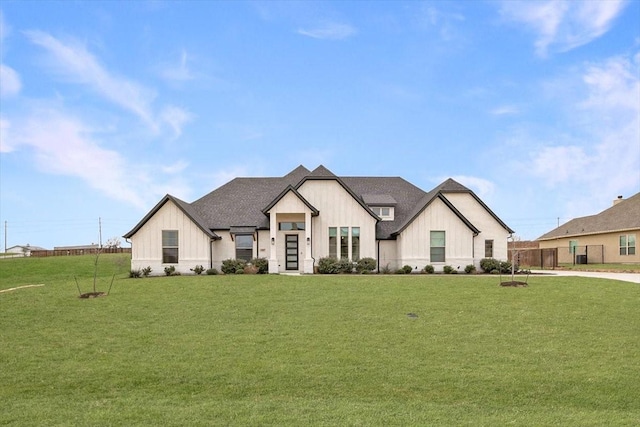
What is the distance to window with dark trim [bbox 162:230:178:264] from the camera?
31469 millimetres

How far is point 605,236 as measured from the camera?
1893 inches

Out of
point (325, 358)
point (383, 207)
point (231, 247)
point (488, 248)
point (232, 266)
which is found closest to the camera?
point (325, 358)

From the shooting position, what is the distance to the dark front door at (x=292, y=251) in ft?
107

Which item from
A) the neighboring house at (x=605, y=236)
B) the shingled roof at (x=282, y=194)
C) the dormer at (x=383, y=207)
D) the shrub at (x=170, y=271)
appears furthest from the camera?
the neighboring house at (x=605, y=236)

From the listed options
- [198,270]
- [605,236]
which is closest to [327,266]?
[198,270]

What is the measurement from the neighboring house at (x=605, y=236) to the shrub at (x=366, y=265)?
26024 mm

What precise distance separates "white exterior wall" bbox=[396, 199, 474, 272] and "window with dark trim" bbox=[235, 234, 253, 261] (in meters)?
9.56

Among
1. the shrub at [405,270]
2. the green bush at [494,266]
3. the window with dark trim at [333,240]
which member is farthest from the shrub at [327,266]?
the green bush at [494,266]

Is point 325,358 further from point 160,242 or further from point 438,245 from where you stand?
point 160,242

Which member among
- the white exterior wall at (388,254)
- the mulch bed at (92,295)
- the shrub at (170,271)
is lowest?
the mulch bed at (92,295)

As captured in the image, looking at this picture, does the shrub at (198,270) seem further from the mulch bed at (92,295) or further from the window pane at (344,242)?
the mulch bed at (92,295)

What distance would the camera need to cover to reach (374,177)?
39.3 metres

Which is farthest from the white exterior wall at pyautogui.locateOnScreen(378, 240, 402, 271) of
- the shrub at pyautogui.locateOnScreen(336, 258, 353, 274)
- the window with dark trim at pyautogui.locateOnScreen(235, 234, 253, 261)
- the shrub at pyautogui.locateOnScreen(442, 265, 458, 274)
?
the window with dark trim at pyautogui.locateOnScreen(235, 234, 253, 261)

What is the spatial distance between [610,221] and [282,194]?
3451 centimetres
